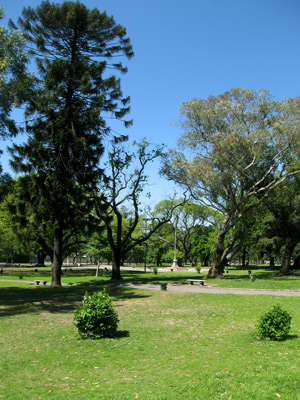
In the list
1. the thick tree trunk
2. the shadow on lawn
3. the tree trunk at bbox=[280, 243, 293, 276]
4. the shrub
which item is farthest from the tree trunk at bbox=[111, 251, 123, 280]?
the shrub

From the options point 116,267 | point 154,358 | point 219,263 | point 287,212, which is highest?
point 287,212

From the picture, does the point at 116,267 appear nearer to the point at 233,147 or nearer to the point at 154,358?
the point at 233,147

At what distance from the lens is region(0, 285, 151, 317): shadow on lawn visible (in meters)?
14.3

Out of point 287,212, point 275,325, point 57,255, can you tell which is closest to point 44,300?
point 57,255

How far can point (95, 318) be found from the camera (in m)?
8.82

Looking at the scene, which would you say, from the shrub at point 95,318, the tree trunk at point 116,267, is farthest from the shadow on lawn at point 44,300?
the tree trunk at point 116,267

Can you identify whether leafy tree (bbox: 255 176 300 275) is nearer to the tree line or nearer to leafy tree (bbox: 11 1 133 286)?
the tree line

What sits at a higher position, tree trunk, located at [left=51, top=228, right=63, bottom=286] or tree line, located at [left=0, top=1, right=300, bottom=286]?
tree line, located at [left=0, top=1, right=300, bottom=286]

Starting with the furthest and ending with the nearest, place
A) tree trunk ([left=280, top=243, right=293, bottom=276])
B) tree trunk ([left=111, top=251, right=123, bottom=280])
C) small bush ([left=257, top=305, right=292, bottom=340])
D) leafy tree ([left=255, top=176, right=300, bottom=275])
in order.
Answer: tree trunk ([left=280, top=243, right=293, bottom=276]) → leafy tree ([left=255, top=176, right=300, bottom=275]) → tree trunk ([left=111, top=251, right=123, bottom=280]) → small bush ([left=257, top=305, right=292, bottom=340])

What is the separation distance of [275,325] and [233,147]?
18362mm

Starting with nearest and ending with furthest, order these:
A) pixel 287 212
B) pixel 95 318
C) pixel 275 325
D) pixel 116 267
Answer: pixel 275 325 < pixel 95 318 < pixel 116 267 < pixel 287 212

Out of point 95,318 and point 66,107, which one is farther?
point 66,107

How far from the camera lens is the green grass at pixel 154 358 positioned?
530 cm

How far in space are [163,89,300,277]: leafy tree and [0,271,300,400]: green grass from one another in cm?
1389
